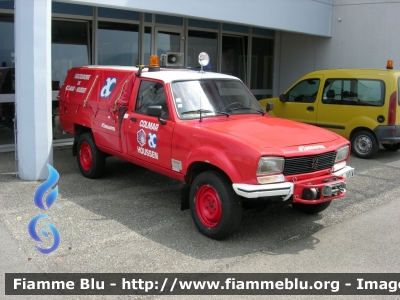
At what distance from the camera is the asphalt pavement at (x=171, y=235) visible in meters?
4.65

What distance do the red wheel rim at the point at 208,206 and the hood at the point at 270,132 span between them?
2.31 ft

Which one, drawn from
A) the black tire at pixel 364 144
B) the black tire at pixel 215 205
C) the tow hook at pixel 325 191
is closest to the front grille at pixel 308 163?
the tow hook at pixel 325 191

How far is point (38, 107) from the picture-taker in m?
Answer: 7.29

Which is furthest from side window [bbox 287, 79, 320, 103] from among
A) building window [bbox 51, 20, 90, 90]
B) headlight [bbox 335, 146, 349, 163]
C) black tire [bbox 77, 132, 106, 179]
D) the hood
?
black tire [bbox 77, 132, 106, 179]

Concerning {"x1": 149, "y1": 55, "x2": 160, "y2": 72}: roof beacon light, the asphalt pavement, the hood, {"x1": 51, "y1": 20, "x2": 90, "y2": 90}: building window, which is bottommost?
the asphalt pavement

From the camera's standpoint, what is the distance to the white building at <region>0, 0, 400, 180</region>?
7258 mm

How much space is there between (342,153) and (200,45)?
814cm

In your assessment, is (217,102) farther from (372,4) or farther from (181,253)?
(372,4)

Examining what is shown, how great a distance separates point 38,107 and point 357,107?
21.5 feet

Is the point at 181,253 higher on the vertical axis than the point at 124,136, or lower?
lower

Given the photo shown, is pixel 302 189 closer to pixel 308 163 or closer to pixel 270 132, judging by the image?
pixel 308 163

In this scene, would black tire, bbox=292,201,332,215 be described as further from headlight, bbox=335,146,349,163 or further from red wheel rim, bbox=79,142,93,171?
red wheel rim, bbox=79,142,93,171

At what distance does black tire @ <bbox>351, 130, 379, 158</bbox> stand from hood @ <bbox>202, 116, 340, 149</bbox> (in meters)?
4.49

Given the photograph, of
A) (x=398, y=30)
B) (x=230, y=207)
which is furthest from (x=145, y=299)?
(x=398, y=30)
